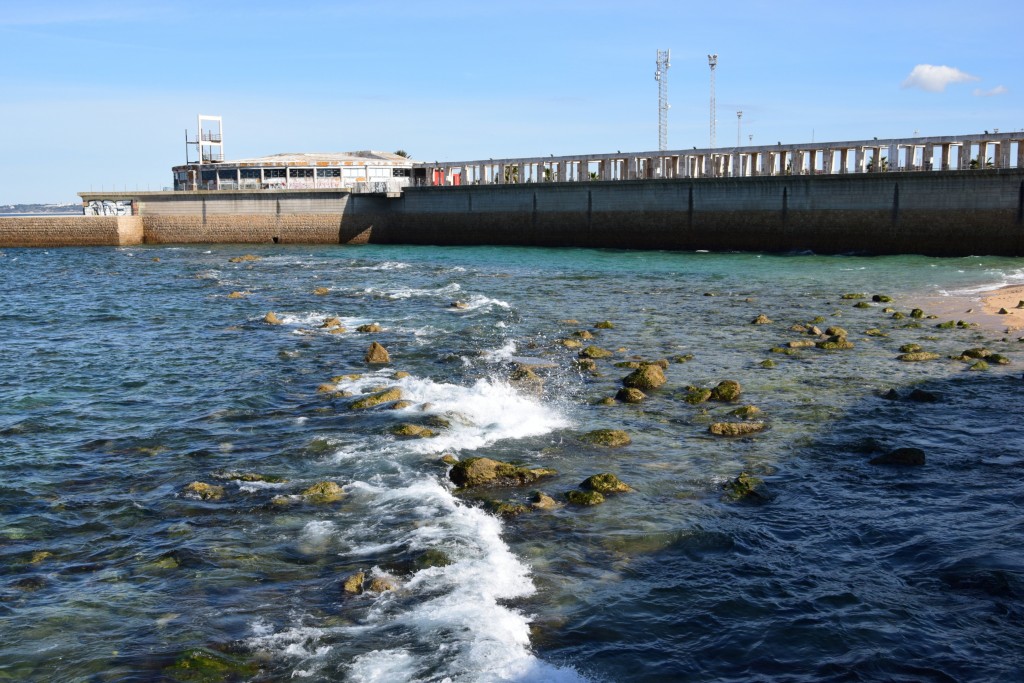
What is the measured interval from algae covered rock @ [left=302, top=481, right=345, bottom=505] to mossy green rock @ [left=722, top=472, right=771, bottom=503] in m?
6.18

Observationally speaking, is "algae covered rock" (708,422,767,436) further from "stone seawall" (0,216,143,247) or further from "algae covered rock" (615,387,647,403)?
"stone seawall" (0,216,143,247)

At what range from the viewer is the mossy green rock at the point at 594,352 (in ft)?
83.5

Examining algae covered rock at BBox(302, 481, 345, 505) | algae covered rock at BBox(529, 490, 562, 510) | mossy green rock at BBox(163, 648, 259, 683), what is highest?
algae covered rock at BBox(529, 490, 562, 510)

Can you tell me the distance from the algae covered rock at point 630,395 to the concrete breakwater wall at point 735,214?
43481 millimetres

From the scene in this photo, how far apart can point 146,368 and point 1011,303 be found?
31108mm

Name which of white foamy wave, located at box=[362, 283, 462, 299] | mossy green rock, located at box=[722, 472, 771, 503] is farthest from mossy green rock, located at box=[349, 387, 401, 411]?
white foamy wave, located at box=[362, 283, 462, 299]

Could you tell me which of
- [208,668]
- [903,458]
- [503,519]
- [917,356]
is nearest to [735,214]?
[917,356]

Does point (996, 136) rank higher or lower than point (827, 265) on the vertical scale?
higher

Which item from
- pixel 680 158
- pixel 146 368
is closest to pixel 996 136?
pixel 680 158

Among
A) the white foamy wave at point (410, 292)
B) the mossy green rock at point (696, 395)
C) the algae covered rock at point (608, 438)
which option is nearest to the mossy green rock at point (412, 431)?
the algae covered rock at point (608, 438)

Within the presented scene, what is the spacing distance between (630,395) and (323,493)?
8.29m

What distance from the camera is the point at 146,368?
83.9 ft

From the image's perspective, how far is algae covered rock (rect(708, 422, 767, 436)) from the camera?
1747cm

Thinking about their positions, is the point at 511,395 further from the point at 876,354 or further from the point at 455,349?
the point at 876,354
